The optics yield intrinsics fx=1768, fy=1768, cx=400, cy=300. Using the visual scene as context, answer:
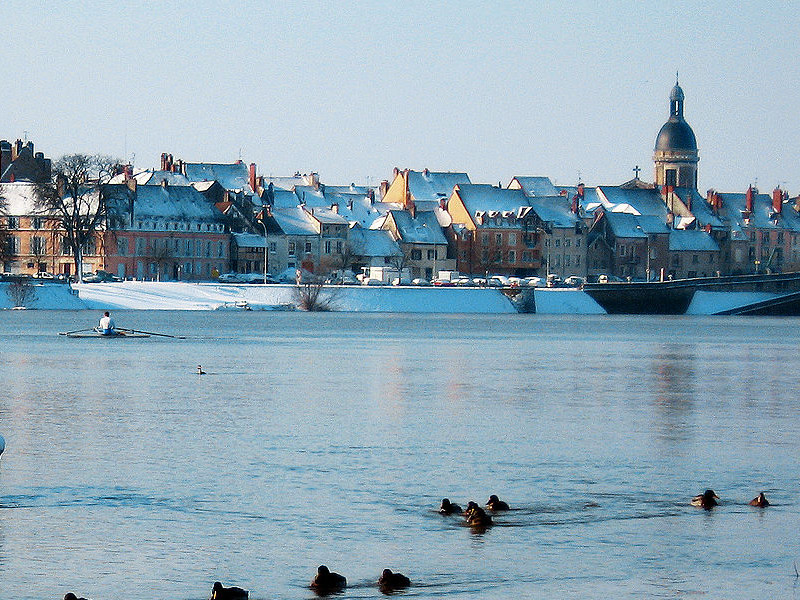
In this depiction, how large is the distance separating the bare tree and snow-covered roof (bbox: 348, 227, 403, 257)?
33.3 m

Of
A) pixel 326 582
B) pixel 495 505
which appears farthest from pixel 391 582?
pixel 495 505

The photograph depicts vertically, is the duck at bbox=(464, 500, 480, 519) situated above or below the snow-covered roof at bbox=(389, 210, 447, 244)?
below

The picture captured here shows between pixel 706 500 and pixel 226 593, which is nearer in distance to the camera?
pixel 226 593

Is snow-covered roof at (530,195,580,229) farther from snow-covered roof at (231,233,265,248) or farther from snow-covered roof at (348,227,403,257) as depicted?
snow-covered roof at (231,233,265,248)

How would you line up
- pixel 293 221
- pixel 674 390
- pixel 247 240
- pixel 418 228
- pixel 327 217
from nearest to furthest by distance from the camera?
pixel 674 390 < pixel 247 240 < pixel 293 221 < pixel 327 217 < pixel 418 228

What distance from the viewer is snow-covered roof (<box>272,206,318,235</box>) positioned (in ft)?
582

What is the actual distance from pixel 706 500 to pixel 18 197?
142 metres

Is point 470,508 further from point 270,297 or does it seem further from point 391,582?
point 270,297

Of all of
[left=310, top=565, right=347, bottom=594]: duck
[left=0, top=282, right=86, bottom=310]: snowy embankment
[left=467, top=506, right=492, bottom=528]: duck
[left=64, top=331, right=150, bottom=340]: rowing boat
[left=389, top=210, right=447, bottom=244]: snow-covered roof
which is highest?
[left=389, top=210, right=447, bottom=244]: snow-covered roof

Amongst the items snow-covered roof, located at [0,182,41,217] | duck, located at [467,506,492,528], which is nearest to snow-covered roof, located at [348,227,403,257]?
snow-covered roof, located at [0,182,41,217]

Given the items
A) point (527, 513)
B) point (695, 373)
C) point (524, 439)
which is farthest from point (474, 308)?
point (527, 513)

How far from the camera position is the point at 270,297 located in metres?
154

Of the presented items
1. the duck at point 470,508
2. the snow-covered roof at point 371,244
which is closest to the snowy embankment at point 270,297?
the snow-covered roof at point 371,244

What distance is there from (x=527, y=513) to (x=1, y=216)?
125 metres
